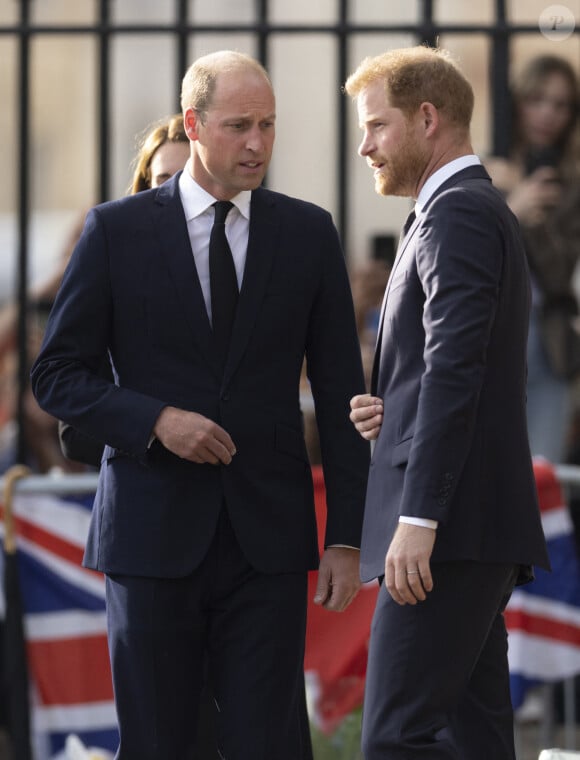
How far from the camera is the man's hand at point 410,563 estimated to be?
2.99 m

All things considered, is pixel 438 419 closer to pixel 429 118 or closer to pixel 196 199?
pixel 429 118

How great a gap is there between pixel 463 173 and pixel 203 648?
115 cm

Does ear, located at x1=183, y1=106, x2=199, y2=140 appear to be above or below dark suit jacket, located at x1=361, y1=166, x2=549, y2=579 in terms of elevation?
above

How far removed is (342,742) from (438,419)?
2116 mm

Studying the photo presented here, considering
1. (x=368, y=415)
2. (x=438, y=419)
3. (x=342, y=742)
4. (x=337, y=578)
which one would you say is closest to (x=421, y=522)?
(x=438, y=419)

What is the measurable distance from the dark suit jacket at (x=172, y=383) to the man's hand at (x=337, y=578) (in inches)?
2.6

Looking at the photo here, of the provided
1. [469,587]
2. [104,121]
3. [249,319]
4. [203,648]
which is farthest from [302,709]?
[104,121]

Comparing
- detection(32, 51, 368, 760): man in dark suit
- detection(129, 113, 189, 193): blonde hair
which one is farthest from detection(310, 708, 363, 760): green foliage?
detection(129, 113, 189, 193): blonde hair

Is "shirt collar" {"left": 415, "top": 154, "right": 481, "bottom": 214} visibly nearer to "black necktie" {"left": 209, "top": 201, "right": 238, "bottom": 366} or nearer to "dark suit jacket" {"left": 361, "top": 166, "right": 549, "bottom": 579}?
"dark suit jacket" {"left": 361, "top": 166, "right": 549, "bottom": 579}

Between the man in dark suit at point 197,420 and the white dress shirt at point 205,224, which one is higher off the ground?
the white dress shirt at point 205,224

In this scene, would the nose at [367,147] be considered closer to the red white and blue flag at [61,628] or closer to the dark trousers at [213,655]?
the dark trousers at [213,655]

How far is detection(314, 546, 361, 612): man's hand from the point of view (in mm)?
3361

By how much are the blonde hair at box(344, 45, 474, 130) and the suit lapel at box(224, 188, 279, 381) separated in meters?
0.37

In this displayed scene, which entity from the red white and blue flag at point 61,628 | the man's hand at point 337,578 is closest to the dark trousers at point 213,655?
the man's hand at point 337,578
